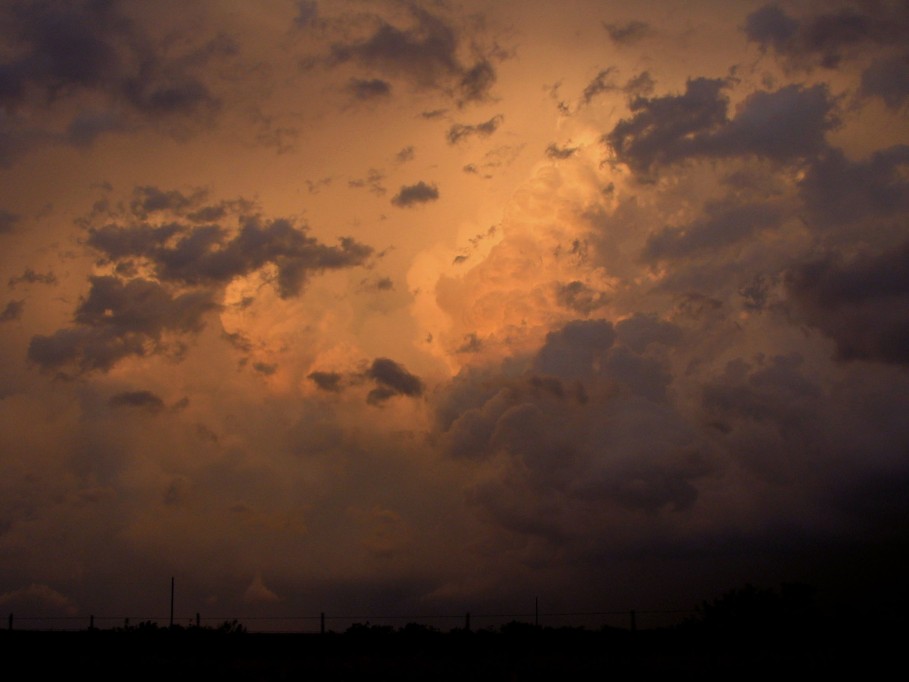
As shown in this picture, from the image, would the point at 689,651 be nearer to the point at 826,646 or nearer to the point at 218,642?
the point at 826,646

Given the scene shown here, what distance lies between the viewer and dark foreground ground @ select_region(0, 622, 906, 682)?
1203 inches

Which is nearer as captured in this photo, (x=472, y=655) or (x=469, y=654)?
(x=472, y=655)

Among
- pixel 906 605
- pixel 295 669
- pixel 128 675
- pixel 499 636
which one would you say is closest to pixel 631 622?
pixel 499 636

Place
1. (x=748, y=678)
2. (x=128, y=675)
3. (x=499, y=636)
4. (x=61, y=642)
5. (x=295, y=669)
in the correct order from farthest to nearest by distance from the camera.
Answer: (x=499, y=636)
(x=61, y=642)
(x=295, y=669)
(x=128, y=675)
(x=748, y=678)

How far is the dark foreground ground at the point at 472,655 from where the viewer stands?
1203 inches

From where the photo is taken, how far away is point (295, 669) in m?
33.2

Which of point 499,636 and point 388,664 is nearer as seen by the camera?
point 388,664

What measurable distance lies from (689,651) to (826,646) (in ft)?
17.3

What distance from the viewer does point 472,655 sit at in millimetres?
40000

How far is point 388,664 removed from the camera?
116ft

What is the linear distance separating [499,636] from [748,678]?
82.1 feet

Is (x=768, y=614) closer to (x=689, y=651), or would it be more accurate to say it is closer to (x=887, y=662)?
(x=689, y=651)

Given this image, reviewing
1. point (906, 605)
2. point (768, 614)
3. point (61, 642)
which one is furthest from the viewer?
point (768, 614)

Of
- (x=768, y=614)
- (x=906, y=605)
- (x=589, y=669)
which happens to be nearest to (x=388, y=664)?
(x=589, y=669)
